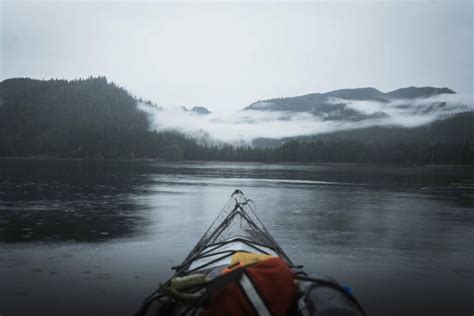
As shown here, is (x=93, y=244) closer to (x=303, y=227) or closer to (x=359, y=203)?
(x=303, y=227)

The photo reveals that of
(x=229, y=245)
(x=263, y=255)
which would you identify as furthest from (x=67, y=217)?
(x=263, y=255)

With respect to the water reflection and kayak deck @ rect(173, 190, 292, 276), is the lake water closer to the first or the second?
the water reflection

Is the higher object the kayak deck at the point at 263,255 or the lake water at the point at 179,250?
the kayak deck at the point at 263,255

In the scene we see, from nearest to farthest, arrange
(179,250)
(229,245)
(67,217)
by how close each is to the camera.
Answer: (229,245) < (179,250) < (67,217)

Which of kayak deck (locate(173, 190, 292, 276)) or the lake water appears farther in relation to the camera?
the lake water

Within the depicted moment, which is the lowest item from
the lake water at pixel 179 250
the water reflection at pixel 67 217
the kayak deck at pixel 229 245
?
→ the lake water at pixel 179 250

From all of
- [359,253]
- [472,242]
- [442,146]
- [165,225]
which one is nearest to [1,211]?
[165,225]

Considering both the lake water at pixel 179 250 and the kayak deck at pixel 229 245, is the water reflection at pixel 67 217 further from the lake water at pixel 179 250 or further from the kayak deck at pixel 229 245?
the kayak deck at pixel 229 245

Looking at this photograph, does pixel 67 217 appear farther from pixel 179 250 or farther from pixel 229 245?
pixel 229 245

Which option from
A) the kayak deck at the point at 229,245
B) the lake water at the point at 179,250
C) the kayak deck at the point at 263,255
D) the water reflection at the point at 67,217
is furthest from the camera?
the water reflection at the point at 67,217

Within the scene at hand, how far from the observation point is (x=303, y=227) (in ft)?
59.6

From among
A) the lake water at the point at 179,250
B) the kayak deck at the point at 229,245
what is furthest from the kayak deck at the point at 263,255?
the lake water at the point at 179,250

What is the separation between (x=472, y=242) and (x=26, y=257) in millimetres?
16848

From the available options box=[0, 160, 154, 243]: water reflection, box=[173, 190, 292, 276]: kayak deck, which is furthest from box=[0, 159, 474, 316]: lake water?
box=[173, 190, 292, 276]: kayak deck
